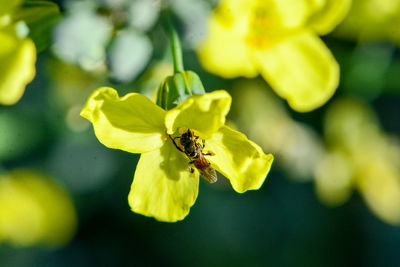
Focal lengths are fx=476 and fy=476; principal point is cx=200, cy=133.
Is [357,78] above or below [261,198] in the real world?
above

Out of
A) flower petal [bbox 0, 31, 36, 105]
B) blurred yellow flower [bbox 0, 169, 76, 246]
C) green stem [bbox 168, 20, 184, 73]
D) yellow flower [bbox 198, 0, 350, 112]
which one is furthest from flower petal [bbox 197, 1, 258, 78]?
blurred yellow flower [bbox 0, 169, 76, 246]

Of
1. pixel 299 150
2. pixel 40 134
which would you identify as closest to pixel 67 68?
pixel 40 134

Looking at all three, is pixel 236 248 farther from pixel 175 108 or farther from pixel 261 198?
pixel 175 108

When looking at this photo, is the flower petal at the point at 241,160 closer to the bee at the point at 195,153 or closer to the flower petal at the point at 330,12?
the bee at the point at 195,153

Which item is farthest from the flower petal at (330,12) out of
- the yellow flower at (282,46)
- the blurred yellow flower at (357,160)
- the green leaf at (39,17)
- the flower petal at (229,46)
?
the blurred yellow flower at (357,160)

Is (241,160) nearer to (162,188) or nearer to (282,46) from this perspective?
(162,188)

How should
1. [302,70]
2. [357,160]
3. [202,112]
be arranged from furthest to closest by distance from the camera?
[357,160]
[302,70]
[202,112]

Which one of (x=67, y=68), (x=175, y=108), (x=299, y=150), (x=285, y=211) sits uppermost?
(x=175, y=108)

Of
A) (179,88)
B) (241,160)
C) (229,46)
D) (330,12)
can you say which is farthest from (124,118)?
(330,12)
